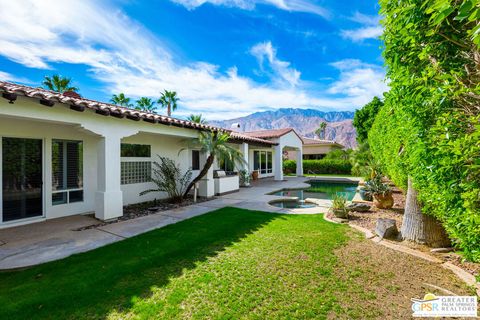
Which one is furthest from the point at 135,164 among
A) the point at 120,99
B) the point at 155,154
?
the point at 120,99

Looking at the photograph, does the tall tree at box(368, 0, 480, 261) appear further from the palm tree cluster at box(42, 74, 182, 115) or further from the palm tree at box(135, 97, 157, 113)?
the palm tree at box(135, 97, 157, 113)

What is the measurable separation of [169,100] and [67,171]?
30.2m

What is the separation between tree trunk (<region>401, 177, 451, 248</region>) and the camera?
18.5 ft

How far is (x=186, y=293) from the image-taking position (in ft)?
12.7

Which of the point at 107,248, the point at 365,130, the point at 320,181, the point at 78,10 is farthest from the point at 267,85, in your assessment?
the point at 107,248

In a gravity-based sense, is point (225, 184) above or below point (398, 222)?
above

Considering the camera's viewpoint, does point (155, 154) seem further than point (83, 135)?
Yes

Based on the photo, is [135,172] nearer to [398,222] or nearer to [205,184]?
[205,184]

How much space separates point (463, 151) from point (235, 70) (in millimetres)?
25053

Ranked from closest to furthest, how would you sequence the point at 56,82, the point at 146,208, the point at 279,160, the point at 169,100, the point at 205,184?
the point at 146,208 → the point at 205,184 → the point at 279,160 → the point at 56,82 → the point at 169,100

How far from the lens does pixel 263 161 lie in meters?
26.8

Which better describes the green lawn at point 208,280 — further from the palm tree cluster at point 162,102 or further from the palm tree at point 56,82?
the palm tree cluster at point 162,102

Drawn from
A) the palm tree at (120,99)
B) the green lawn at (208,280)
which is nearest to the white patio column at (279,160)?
the green lawn at (208,280)

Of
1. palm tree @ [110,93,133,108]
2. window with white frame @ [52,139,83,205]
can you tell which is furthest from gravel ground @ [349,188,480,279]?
palm tree @ [110,93,133,108]
